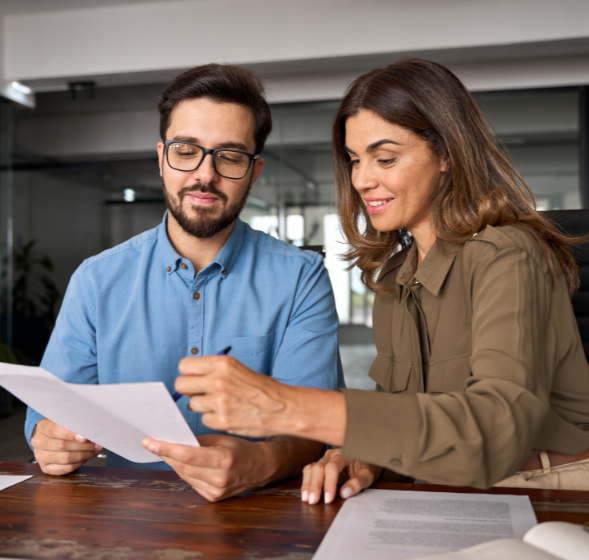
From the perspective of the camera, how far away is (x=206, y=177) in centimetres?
147

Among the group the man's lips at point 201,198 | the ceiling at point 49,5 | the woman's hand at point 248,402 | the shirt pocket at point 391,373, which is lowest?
the shirt pocket at point 391,373

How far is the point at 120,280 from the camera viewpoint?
1526mm

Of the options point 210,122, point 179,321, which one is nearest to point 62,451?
point 179,321

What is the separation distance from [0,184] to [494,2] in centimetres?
397

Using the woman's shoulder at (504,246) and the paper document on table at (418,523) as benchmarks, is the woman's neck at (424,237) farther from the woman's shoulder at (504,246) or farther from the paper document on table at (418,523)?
the paper document on table at (418,523)

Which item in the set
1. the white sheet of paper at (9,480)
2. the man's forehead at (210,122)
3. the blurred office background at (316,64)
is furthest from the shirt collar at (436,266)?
the blurred office background at (316,64)

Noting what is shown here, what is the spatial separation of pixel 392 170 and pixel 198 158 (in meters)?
0.50

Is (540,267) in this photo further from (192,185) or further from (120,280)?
(120,280)

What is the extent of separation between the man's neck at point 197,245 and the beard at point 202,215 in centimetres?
4

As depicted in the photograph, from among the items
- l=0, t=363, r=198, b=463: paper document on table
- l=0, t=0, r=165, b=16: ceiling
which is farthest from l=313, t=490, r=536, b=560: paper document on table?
l=0, t=0, r=165, b=16: ceiling

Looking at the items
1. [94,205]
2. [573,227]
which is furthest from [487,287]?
[94,205]

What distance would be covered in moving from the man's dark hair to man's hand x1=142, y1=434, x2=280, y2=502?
3.08 feet

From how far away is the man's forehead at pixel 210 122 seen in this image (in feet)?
4.90

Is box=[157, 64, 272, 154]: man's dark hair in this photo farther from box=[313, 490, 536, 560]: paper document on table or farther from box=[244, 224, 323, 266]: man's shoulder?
box=[313, 490, 536, 560]: paper document on table
